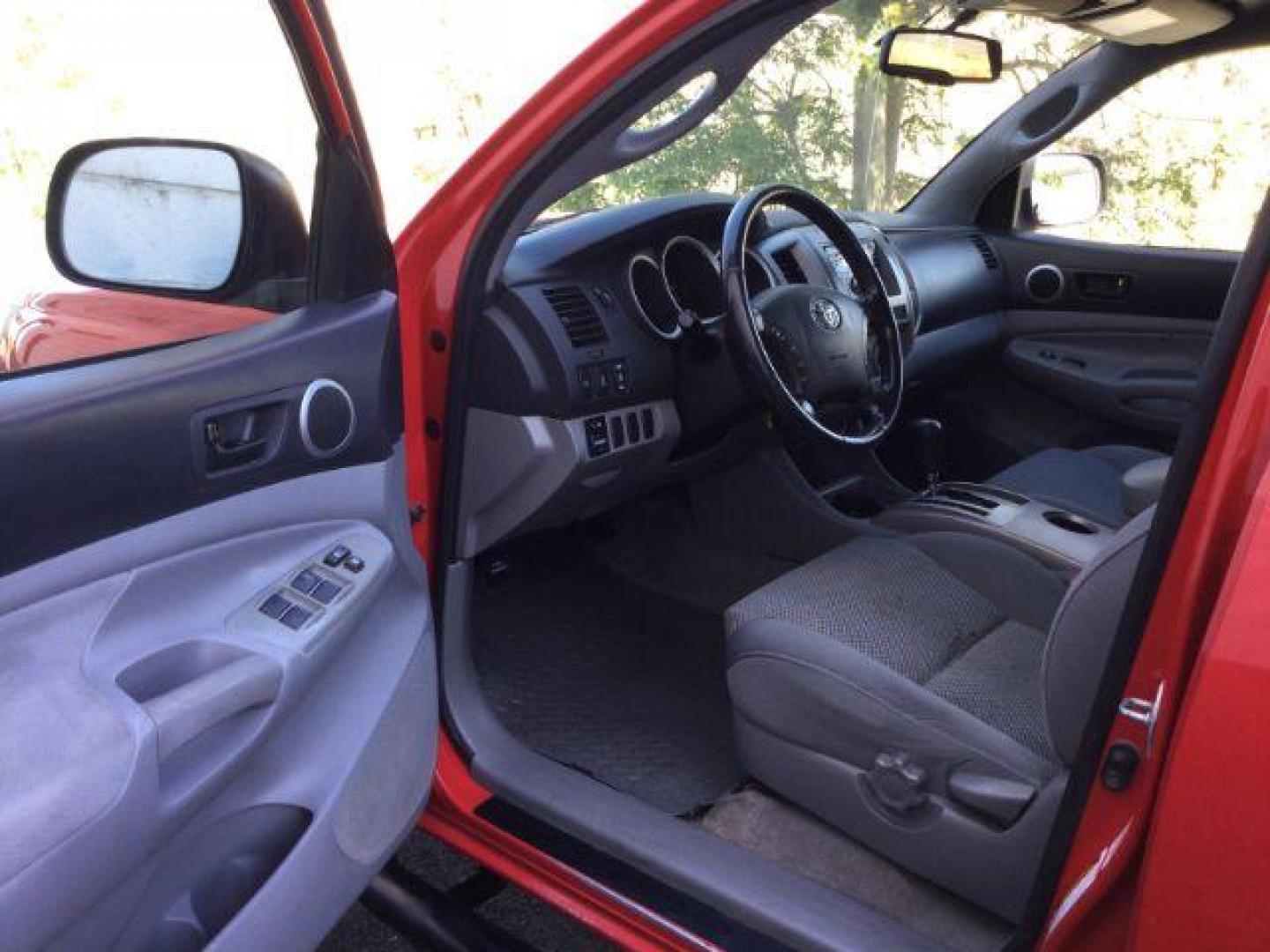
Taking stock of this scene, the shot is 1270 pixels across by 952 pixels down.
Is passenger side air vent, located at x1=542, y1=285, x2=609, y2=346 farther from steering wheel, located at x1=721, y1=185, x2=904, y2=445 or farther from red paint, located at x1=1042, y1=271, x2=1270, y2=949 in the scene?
red paint, located at x1=1042, y1=271, x2=1270, y2=949

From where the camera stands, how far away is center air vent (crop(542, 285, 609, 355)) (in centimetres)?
221

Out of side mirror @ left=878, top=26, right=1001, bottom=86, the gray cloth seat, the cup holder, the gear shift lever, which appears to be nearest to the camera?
the cup holder

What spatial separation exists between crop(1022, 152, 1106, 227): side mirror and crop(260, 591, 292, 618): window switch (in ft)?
8.93

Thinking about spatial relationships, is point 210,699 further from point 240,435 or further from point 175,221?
point 175,221

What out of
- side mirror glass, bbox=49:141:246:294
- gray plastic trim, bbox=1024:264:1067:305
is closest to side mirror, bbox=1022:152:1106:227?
gray plastic trim, bbox=1024:264:1067:305

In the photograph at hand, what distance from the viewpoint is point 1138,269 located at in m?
3.28

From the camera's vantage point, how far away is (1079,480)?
2.64m

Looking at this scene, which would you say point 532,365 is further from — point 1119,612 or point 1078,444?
point 1078,444

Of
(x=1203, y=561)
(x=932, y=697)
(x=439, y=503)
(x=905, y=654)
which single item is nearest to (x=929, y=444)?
(x=905, y=654)

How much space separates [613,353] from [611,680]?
2.40 ft

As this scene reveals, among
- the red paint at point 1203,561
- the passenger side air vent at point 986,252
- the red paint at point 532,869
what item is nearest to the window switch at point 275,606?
the red paint at point 532,869

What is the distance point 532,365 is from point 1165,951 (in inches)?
55.4

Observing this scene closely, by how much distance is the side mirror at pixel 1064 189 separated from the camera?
3396mm

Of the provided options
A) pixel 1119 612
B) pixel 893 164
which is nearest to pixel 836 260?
Result: pixel 1119 612
